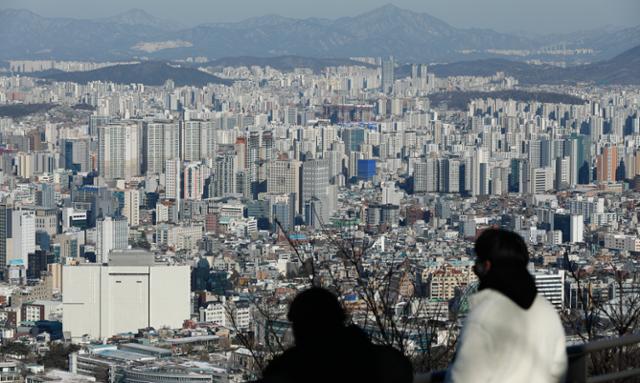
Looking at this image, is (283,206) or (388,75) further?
(388,75)

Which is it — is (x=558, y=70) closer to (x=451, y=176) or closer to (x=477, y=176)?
(x=451, y=176)

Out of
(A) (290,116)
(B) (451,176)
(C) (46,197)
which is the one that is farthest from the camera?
(A) (290,116)

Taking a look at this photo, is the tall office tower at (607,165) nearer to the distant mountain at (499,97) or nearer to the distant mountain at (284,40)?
the distant mountain at (499,97)

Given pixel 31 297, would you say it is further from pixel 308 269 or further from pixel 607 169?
pixel 607 169

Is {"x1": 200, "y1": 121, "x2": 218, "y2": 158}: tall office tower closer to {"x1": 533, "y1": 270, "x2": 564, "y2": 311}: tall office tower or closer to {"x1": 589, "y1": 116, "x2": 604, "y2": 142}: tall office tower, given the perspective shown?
{"x1": 589, "y1": 116, "x2": 604, "y2": 142}: tall office tower

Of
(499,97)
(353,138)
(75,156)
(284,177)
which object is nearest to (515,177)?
(284,177)

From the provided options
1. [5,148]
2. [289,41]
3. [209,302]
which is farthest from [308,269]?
[289,41]

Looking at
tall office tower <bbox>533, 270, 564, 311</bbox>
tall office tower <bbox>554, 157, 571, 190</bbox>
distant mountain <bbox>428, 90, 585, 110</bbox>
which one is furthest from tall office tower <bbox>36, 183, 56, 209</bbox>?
distant mountain <bbox>428, 90, 585, 110</bbox>
